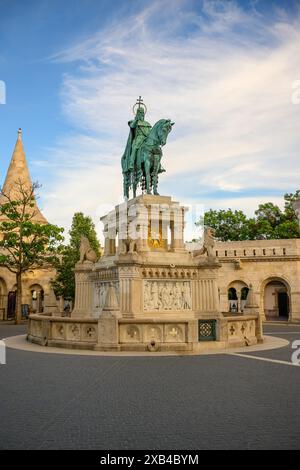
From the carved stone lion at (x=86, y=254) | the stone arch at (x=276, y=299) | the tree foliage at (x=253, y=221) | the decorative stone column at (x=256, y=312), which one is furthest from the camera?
the tree foliage at (x=253, y=221)

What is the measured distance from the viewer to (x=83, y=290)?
17.7 m

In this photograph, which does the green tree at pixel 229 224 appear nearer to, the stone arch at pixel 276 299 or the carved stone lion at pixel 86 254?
the stone arch at pixel 276 299

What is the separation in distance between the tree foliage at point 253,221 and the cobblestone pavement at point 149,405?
129 ft

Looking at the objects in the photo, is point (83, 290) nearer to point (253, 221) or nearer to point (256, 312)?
point (256, 312)

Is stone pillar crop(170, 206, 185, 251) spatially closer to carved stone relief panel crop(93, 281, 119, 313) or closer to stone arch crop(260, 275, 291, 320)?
carved stone relief panel crop(93, 281, 119, 313)

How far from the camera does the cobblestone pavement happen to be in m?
4.90

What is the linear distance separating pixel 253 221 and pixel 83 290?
114ft

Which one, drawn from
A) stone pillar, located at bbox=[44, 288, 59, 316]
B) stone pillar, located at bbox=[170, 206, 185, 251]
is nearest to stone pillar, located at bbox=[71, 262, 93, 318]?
stone pillar, located at bbox=[44, 288, 59, 316]

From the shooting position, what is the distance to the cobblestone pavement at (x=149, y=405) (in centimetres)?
490

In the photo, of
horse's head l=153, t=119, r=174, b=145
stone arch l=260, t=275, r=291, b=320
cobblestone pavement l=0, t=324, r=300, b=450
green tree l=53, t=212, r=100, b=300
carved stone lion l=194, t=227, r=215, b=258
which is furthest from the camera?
stone arch l=260, t=275, r=291, b=320

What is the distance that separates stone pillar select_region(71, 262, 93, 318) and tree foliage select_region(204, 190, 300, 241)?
33.4 metres

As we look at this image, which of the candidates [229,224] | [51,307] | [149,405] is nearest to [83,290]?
[51,307]

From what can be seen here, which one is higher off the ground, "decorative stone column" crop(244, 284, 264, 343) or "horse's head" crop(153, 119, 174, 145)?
"horse's head" crop(153, 119, 174, 145)

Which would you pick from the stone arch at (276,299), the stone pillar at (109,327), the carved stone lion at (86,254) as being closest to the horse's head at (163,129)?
the carved stone lion at (86,254)
